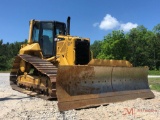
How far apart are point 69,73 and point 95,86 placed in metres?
1.00

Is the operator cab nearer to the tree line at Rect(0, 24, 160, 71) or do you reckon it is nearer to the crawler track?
the crawler track

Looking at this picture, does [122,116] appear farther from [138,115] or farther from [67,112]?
[67,112]

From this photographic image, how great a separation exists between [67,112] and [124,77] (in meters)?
3.21

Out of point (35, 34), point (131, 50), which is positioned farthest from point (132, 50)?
point (35, 34)

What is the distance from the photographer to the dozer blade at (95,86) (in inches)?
303

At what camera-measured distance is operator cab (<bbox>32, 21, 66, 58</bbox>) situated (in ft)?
36.6

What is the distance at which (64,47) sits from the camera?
34.3 feet

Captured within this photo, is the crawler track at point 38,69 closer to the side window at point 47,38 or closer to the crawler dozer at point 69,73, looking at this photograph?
the crawler dozer at point 69,73

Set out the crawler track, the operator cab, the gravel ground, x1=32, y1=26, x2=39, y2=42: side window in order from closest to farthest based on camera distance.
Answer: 1. the gravel ground
2. the crawler track
3. the operator cab
4. x1=32, y1=26, x2=39, y2=42: side window

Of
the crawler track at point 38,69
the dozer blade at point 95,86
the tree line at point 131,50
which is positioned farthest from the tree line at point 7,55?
the dozer blade at point 95,86

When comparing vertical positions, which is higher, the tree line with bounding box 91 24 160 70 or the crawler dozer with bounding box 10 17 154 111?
the tree line with bounding box 91 24 160 70

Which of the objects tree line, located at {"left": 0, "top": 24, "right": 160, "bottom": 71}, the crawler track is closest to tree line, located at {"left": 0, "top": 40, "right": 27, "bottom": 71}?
tree line, located at {"left": 0, "top": 24, "right": 160, "bottom": 71}

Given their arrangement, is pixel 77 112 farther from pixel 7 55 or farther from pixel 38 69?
pixel 7 55

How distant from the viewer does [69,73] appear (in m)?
7.97
